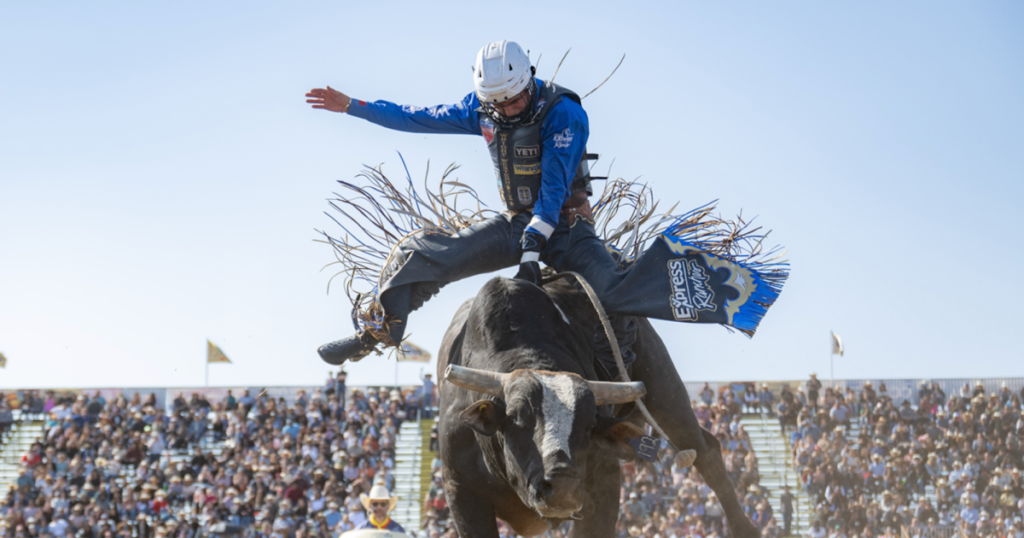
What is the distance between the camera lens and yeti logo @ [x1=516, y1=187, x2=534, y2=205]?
18.4 feet

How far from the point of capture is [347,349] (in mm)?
5648

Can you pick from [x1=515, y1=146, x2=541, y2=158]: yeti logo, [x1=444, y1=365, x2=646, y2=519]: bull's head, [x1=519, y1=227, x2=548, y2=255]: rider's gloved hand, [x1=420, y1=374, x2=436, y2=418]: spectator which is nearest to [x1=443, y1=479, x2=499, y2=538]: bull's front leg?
[x1=444, y1=365, x2=646, y2=519]: bull's head

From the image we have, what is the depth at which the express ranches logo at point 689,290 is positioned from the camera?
208 inches

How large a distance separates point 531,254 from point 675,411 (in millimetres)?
1659

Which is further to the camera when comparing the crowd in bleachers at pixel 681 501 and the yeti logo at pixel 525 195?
the crowd in bleachers at pixel 681 501

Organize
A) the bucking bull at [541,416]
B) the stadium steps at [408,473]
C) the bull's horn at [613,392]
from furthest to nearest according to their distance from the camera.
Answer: the stadium steps at [408,473] → the bull's horn at [613,392] → the bucking bull at [541,416]

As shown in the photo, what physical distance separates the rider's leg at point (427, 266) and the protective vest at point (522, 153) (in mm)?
148

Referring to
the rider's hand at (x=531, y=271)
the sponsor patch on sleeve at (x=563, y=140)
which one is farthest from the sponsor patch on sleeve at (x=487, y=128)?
the rider's hand at (x=531, y=271)

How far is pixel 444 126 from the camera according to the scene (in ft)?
19.1

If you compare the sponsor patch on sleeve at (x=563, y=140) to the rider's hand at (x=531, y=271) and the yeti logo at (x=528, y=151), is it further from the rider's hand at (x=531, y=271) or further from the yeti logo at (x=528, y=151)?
the rider's hand at (x=531, y=271)

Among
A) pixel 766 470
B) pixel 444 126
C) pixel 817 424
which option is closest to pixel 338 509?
pixel 766 470

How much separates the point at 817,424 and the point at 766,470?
4.74ft

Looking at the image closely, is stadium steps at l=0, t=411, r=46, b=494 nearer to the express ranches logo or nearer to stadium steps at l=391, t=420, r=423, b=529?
stadium steps at l=391, t=420, r=423, b=529

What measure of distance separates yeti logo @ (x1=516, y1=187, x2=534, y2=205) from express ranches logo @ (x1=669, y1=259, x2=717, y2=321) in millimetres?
895
